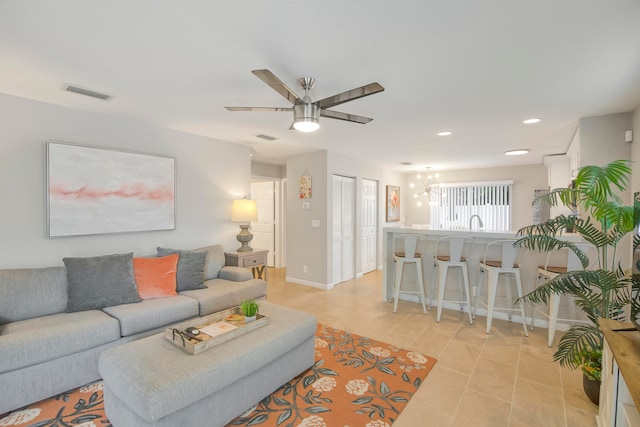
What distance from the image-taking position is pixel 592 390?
85.6 inches

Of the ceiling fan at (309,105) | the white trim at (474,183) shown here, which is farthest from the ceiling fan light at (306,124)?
the white trim at (474,183)

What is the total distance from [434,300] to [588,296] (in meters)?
2.25

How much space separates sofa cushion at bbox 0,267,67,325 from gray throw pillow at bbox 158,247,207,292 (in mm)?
977

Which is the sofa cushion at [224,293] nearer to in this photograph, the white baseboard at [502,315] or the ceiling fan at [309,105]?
the ceiling fan at [309,105]

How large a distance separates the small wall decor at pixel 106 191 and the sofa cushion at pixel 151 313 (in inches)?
40.5

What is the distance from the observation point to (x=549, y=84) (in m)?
2.46

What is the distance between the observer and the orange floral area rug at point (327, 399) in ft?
6.59

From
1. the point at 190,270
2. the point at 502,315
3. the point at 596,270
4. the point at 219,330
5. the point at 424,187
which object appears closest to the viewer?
the point at 596,270

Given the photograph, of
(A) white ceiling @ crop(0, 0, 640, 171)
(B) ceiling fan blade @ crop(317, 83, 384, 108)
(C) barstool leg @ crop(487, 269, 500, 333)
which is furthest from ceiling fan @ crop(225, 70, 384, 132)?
(C) barstool leg @ crop(487, 269, 500, 333)

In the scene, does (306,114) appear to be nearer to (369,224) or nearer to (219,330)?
(219,330)

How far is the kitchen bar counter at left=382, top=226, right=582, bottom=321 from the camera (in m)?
3.60

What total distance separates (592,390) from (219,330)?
107 inches

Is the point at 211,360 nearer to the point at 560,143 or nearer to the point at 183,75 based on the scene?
the point at 183,75

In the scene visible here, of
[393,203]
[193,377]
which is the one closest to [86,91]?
[193,377]
